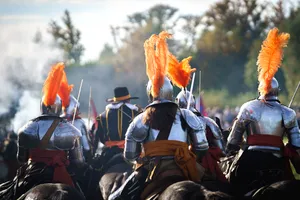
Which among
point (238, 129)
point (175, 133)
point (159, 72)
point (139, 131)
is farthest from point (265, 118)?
point (139, 131)

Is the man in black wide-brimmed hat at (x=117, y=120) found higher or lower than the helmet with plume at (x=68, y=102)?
lower

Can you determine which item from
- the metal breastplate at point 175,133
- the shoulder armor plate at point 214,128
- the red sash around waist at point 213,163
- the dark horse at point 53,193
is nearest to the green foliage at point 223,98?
the shoulder armor plate at point 214,128

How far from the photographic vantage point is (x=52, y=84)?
38.5 feet

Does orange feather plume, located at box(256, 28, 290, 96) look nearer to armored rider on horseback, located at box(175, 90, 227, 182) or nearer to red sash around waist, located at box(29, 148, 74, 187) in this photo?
armored rider on horseback, located at box(175, 90, 227, 182)

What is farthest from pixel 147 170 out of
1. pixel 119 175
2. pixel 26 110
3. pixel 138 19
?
pixel 138 19

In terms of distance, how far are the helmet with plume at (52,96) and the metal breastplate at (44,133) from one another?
0.36m

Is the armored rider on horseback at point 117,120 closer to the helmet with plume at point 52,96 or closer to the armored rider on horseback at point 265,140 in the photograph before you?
the helmet with plume at point 52,96

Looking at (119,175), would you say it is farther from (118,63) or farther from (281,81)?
(118,63)

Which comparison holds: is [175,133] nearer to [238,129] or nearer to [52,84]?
[238,129]

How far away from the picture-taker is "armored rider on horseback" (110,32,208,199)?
9.83 meters

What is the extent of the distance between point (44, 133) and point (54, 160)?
1.20 feet

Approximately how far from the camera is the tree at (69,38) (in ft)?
185

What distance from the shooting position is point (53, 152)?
11023mm

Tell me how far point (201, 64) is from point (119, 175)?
34.9m
